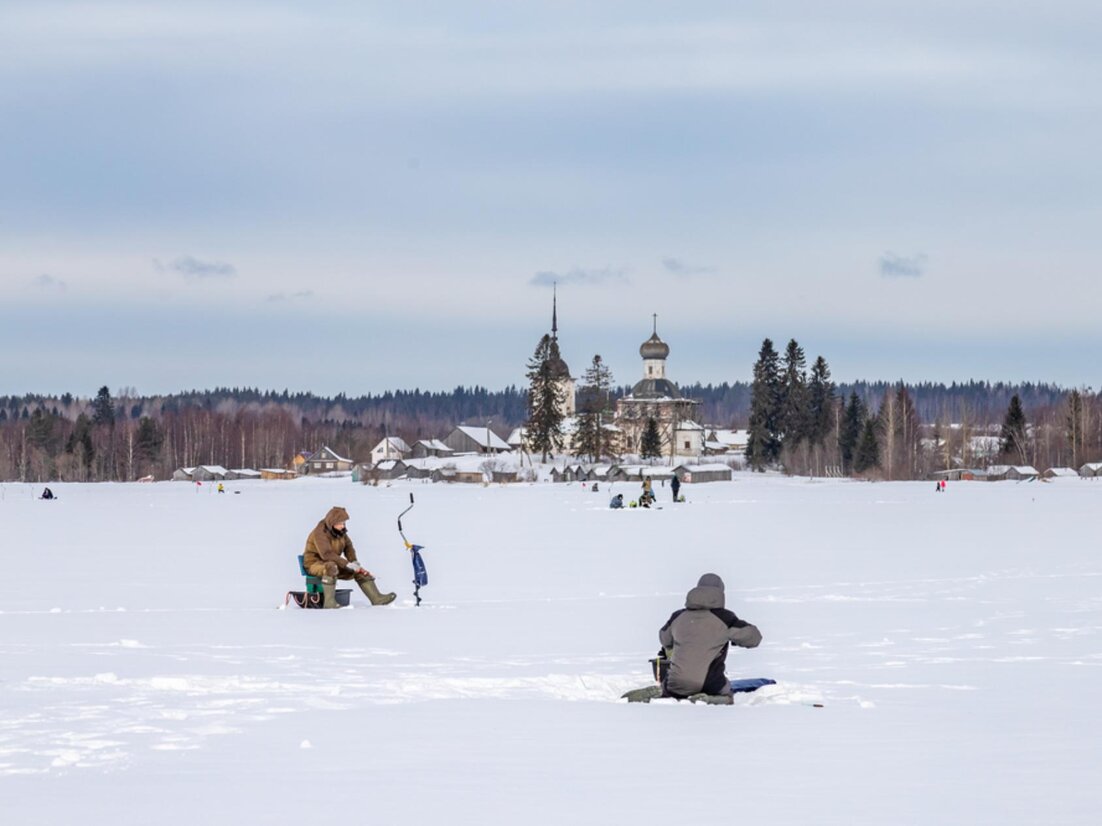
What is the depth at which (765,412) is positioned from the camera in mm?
131125

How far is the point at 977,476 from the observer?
123750 mm

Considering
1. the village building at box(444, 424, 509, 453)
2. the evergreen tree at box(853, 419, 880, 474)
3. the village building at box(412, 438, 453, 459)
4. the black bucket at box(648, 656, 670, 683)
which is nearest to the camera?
the black bucket at box(648, 656, 670, 683)

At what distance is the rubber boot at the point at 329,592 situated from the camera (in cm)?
1730

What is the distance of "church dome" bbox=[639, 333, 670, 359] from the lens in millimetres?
166625

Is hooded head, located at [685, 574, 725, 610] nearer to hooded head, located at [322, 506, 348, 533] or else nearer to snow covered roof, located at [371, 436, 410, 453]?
hooded head, located at [322, 506, 348, 533]

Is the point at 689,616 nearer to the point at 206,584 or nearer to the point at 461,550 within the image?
the point at 206,584

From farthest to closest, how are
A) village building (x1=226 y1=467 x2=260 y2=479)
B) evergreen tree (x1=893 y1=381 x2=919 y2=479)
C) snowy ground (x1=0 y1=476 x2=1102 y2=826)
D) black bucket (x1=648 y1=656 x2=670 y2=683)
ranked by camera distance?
village building (x1=226 y1=467 x2=260 y2=479) → evergreen tree (x1=893 y1=381 x2=919 y2=479) → black bucket (x1=648 y1=656 x2=670 y2=683) → snowy ground (x1=0 y1=476 x2=1102 y2=826)

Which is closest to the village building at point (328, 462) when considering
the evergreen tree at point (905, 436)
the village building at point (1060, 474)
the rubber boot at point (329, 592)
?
the evergreen tree at point (905, 436)

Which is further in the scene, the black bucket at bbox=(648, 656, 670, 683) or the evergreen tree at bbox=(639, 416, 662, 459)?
the evergreen tree at bbox=(639, 416, 662, 459)

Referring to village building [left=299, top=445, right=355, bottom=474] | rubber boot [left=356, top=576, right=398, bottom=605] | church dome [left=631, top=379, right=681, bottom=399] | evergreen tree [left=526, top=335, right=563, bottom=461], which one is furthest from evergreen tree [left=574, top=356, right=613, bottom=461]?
rubber boot [left=356, top=576, right=398, bottom=605]

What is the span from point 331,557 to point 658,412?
439ft

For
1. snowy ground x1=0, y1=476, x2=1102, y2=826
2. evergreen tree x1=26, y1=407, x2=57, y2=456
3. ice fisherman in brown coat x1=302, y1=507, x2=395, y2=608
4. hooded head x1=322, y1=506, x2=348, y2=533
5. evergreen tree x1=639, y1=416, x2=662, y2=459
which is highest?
evergreen tree x1=26, y1=407, x2=57, y2=456

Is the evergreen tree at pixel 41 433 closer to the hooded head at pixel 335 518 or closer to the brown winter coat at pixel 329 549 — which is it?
the brown winter coat at pixel 329 549

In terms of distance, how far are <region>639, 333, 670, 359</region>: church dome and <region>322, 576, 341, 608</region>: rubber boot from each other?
150 meters
